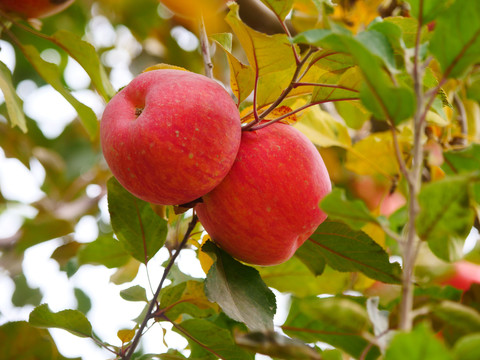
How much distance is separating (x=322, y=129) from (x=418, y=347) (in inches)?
33.1

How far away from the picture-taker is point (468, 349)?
0.38m

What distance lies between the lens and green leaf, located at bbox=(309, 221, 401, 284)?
2.70 ft

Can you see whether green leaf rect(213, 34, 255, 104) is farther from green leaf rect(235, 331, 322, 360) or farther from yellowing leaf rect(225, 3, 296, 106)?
green leaf rect(235, 331, 322, 360)

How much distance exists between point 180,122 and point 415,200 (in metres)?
0.35

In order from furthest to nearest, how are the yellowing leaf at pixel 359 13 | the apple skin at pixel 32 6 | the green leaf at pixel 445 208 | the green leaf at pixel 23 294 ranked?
the green leaf at pixel 23 294
the yellowing leaf at pixel 359 13
the apple skin at pixel 32 6
the green leaf at pixel 445 208

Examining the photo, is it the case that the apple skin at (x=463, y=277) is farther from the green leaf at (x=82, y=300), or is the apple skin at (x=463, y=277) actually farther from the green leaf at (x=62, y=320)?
the green leaf at (x=82, y=300)

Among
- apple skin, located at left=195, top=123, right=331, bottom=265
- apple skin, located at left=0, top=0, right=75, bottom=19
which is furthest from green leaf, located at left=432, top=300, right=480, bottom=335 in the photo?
apple skin, located at left=0, top=0, right=75, bottom=19

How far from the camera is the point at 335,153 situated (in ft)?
5.21

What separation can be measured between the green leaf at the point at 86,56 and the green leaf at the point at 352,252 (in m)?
0.54

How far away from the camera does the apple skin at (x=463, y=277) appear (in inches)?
48.4

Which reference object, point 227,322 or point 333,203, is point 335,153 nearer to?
point 227,322

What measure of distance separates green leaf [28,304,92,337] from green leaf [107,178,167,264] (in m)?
0.16

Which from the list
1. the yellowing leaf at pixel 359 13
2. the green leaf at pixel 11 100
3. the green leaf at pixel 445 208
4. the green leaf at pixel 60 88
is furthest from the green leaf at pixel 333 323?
the yellowing leaf at pixel 359 13

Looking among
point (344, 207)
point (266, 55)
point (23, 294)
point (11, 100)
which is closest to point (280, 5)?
point (266, 55)
